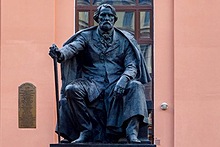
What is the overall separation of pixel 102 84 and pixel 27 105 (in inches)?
362

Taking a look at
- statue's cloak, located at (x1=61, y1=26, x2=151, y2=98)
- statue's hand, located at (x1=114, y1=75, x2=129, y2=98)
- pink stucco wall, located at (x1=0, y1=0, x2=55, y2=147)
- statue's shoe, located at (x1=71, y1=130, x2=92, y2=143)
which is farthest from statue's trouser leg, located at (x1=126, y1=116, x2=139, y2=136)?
pink stucco wall, located at (x1=0, y1=0, x2=55, y2=147)

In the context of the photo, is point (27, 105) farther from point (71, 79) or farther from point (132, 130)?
point (132, 130)

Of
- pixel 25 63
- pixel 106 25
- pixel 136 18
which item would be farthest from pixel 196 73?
pixel 106 25

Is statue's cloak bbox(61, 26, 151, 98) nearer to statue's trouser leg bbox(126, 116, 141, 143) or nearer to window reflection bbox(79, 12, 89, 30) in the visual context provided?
statue's trouser leg bbox(126, 116, 141, 143)

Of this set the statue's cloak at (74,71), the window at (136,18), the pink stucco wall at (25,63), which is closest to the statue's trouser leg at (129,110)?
the statue's cloak at (74,71)

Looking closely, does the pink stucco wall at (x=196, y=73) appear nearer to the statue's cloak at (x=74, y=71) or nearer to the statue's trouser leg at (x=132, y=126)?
the statue's cloak at (x=74, y=71)

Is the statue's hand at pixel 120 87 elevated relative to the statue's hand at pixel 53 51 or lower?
lower

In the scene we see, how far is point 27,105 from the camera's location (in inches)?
875

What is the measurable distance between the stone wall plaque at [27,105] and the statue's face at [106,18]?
9.03 m

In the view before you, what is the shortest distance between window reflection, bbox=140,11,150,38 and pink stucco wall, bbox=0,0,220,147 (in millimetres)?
159

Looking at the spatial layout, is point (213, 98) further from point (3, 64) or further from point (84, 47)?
point (84, 47)

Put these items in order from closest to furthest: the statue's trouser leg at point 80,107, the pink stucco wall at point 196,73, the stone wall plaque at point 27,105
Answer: the statue's trouser leg at point 80,107 → the pink stucco wall at point 196,73 → the stone wall plaque at point 27,105

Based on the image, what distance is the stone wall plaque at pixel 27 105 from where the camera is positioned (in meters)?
22.2

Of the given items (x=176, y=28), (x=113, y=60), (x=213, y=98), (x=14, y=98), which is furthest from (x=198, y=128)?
(x=113, y=60)
